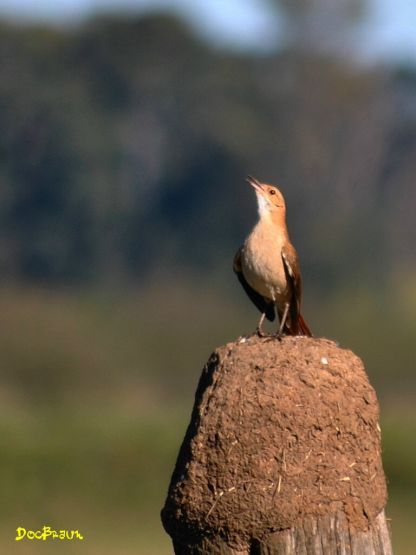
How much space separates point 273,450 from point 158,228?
127ft

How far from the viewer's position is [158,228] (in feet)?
149

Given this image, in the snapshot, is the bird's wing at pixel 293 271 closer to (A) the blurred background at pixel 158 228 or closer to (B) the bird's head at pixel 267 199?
(B) the bird's head at pixel 267 199

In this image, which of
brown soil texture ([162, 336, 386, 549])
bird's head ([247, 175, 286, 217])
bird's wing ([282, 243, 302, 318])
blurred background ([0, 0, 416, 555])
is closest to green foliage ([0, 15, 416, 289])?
blurred background ([0, 0, 416, 555])

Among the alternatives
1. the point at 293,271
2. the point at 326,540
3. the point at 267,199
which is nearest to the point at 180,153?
the point at 267,199

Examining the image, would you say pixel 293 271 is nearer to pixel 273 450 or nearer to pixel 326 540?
pixel 273 450

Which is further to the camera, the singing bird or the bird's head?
the bird's head

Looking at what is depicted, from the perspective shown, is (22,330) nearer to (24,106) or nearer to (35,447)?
(35,447)

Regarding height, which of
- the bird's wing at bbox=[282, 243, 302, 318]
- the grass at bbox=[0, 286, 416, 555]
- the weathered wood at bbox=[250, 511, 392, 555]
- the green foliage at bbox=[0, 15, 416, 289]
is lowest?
the weathered wood at bbox=[250, 511, 392, 555]

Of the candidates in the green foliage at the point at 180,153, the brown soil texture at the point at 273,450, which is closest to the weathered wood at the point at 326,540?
the brown soil texture at the point at 273,450

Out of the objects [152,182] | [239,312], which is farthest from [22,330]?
[152,182]

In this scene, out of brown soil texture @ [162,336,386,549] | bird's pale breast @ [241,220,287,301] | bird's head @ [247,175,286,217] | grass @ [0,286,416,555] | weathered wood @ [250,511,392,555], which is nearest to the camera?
weathered wood @ [250,511,392,555]

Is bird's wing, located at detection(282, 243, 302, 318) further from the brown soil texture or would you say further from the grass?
the grass

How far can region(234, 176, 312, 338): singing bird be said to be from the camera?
9562 millimetres

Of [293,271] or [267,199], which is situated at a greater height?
[267,199]
